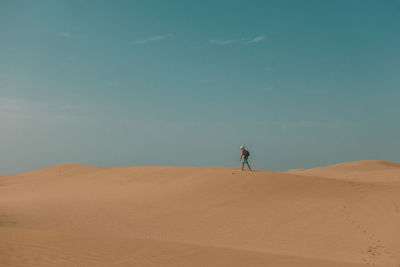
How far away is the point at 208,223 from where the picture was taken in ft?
44.4

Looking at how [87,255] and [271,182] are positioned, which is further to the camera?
[271,182]

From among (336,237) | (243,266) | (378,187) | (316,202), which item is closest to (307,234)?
(336,237)

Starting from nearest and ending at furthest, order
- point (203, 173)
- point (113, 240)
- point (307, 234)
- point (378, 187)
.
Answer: point (113, 240), point (307, 234), point (378, 187), point (203, 173)

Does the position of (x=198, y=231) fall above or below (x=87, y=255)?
above

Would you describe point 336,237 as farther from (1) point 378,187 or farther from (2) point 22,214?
(2) point 22,214

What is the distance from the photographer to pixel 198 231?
499 inches

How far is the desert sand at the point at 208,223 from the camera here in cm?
817

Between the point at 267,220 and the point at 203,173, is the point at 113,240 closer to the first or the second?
the point at 267,220

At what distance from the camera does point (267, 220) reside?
1326cm

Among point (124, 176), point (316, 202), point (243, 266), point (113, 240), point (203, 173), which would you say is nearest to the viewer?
point (243, 266)

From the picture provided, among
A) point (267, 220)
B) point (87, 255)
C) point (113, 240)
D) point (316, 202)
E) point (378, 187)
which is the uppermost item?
point (378, 187)

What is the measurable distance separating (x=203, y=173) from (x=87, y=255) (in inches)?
544

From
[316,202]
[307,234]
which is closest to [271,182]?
[316,202]

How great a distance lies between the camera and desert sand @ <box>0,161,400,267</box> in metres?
8.17
